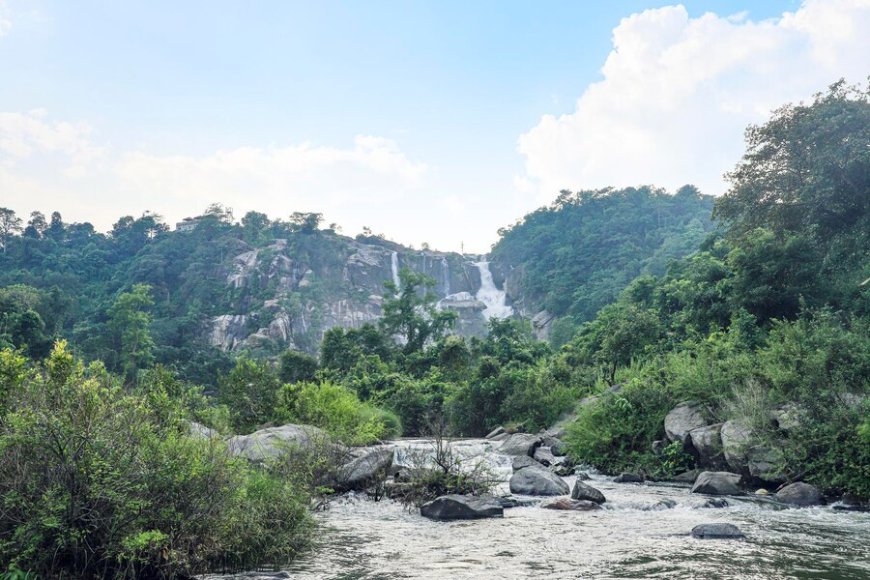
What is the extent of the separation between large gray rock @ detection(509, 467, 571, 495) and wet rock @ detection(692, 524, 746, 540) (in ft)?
13.9

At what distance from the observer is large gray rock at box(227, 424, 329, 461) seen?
472 inches

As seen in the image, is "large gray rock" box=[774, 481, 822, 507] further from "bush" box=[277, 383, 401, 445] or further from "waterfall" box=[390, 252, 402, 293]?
"waterfall" box=[390, 252, 402, 293]

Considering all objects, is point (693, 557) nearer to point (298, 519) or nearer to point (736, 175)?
point (298, 519)

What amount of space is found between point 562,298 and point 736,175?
48879 mm

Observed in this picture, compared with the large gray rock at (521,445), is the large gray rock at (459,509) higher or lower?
higher

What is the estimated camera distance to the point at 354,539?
9.38 metres

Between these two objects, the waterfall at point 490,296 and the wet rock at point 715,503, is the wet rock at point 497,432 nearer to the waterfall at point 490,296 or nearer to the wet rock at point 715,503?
the wet rock at point 715,503

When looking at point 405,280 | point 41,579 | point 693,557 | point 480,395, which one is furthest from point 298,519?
point 405,280

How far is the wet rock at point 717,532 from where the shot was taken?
898 cm

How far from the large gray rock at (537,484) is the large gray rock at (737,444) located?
3861mm

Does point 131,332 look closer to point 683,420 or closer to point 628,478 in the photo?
point 628,478

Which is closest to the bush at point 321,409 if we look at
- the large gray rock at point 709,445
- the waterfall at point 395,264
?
the large gray rock at point 709,445

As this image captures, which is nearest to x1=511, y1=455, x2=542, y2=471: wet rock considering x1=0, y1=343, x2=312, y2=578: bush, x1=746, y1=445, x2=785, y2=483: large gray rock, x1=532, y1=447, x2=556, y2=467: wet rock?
x1=532, y1=447, x2=556, y2=467: wet rock

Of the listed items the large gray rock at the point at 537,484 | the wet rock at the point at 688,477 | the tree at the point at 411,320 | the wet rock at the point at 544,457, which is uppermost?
the tree at the point at 411,320
